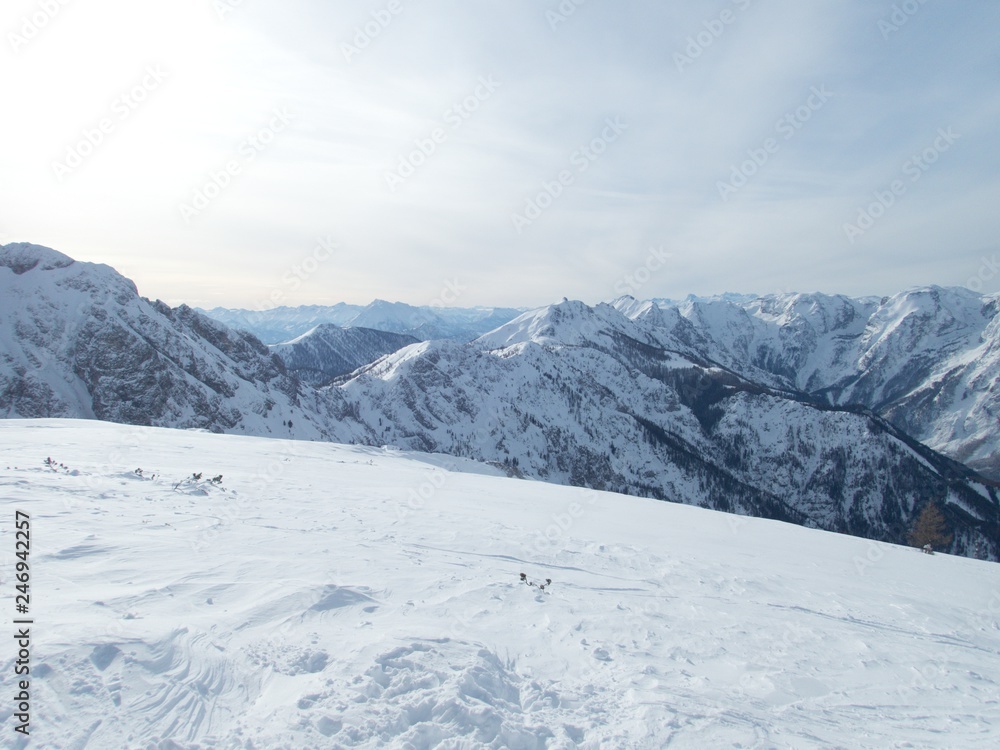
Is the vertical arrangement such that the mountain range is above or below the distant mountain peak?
below

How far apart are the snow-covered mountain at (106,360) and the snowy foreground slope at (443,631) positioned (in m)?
91.7

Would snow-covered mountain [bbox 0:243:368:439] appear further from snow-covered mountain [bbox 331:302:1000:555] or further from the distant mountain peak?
snow-covered mountain [bbox 331:302:1000:555]

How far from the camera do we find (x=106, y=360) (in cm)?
9481

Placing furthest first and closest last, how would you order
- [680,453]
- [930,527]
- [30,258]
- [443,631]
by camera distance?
[680,453] < [30,258] < [930,527] < [443,631]

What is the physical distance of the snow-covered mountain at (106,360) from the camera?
8919 centimetres

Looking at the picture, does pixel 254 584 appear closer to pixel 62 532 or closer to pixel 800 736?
pixel 62 532

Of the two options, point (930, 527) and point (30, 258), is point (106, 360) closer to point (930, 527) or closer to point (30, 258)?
point (30, 258)

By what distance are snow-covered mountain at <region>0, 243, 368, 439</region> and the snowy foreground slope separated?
301ft

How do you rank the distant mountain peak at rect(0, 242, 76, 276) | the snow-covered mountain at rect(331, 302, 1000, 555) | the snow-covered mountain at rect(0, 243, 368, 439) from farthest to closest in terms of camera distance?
the snow-covered mountain at rect(331, 302, 1000, 555), the distant mountain peak at rect(0, 242, 76, 276), the snow-covered mountain at rect(0, 243, 368, 439)

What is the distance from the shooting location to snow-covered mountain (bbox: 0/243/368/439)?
293ft

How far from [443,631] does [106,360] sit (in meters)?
115
